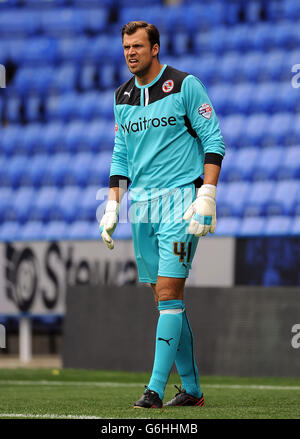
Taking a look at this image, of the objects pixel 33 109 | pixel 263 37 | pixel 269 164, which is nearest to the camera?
pixel 269 164

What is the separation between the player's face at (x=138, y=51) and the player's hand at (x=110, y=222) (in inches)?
26.6

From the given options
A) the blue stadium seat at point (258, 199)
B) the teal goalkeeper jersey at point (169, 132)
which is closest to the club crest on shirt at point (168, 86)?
the teal goalkeeper jersey at point (169, 132)

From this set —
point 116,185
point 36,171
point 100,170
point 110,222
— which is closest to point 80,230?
point 100,170

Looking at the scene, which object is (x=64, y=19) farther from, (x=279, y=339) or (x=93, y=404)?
(x=93, y=404)

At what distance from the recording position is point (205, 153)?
4.55 m

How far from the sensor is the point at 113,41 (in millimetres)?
14734

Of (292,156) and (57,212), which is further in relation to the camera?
(57,212)

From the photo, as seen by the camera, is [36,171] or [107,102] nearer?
[36,171]

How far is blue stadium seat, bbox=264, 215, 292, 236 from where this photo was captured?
1114cm

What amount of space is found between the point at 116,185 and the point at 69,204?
8.20 m

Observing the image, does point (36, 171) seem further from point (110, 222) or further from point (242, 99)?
point (110, 222)

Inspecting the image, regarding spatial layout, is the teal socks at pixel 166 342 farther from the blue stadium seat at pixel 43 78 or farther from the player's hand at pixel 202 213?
the blue stadium seat at pixel 43 78
